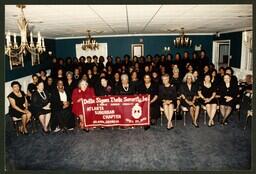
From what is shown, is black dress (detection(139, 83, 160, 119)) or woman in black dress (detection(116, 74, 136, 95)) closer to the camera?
woman in black dress (detection(116, 74, 136, 95))

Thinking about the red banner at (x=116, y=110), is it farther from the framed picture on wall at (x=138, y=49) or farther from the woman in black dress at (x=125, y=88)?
the framed picture on wall at (x=138, y=49)

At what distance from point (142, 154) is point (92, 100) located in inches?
76.2

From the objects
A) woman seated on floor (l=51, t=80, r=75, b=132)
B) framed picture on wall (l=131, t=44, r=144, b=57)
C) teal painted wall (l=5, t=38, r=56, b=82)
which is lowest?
woman seated on floor (l=51, t=80, r=75, b=132)

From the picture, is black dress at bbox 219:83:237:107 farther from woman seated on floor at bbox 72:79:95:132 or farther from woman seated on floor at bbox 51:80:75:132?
woman seated on floor at bbox 51:80:75:132

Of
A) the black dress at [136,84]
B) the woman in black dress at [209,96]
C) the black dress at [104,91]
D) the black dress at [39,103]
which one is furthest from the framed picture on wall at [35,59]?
the woman in black dress at [209,96]

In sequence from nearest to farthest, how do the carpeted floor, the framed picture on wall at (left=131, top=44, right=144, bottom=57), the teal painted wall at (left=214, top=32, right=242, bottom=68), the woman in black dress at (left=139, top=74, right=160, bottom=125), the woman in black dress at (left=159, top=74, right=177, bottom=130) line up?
the carpeted floor
the woman in black dress at (left=159, top=74, right=177, bottom=130)
the woman in black dress at (left=139, top=74, right=160, bottom=125)
the teal painted wall at (left=214, top=32, right=242, bottom=68)
the framed picture on wall at (left=131, top=44, right=144, bottom=57)

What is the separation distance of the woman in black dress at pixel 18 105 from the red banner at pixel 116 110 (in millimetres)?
1645

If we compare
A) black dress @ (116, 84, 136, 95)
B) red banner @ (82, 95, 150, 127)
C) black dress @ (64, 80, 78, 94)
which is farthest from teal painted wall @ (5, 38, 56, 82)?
black dress @ (116, 84, 136, 95)

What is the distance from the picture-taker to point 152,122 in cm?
749

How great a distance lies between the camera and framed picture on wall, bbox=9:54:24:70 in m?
9.66

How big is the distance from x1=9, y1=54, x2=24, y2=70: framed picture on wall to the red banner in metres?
4.72

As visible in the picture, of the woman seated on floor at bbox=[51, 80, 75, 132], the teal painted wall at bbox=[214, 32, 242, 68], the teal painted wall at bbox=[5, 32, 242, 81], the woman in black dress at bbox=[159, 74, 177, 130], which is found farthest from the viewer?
the teal painted wall at bbox=[5, 32, 242, 81]

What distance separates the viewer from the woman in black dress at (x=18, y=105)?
21.4 ft

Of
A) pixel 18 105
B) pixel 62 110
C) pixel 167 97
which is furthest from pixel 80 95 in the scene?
pixel 167 97
